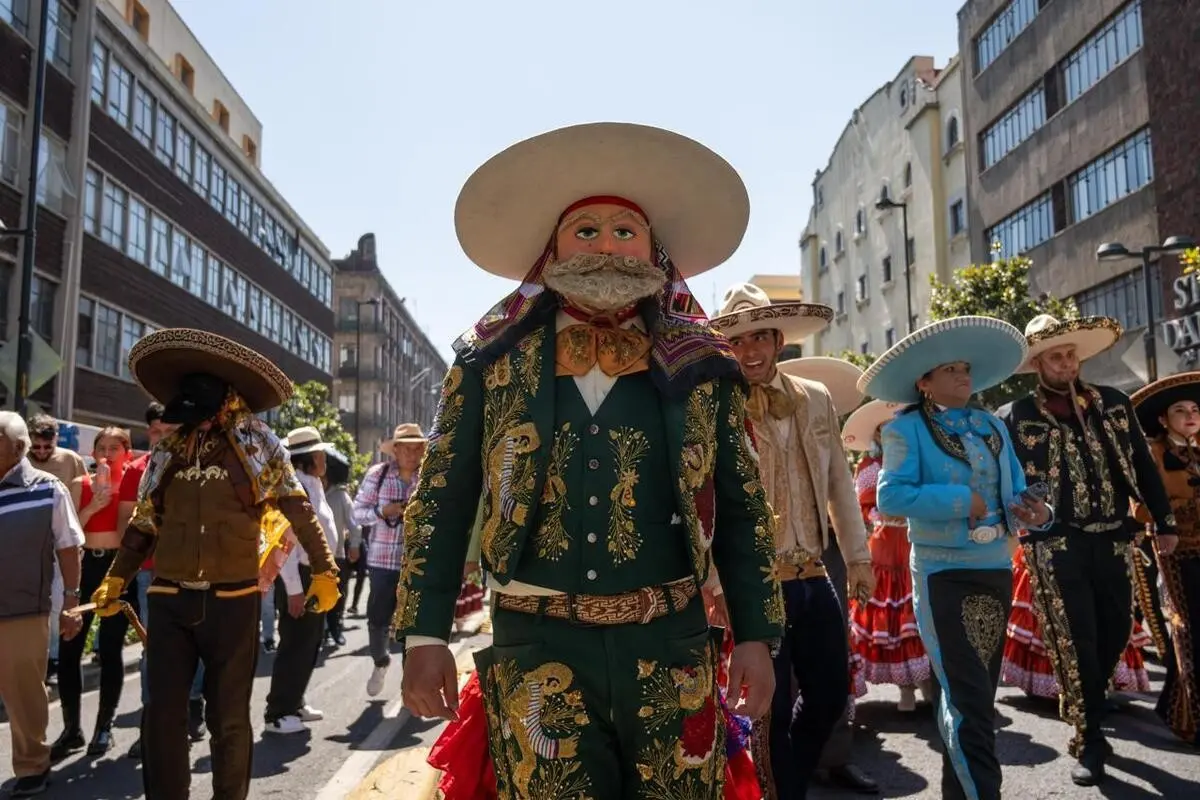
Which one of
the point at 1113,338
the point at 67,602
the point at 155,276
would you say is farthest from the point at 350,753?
the point at 155,276

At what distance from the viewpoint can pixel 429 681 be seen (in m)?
2.68

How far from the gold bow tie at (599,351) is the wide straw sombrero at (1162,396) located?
540 centimetres

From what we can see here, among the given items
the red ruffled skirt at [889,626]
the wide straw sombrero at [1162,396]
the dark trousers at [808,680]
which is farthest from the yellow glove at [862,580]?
the wide straw sombrero at [1162,396]

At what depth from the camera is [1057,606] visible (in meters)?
5.74

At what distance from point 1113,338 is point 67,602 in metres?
6.47

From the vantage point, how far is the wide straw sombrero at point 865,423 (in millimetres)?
8219

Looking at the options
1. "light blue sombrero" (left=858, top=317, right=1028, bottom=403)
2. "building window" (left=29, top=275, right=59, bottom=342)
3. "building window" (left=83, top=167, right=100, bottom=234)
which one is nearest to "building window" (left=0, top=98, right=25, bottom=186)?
"building window" (left=29, top=275, right=59, bottom=342)

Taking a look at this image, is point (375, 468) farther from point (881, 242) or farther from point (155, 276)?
point (881, 242)

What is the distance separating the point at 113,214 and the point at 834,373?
86.5 feet

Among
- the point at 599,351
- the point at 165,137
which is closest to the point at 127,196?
the point at 165,137

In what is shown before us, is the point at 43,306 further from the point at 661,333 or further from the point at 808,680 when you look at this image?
the point at 661,333

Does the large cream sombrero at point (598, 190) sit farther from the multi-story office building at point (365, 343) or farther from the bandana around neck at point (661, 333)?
the multi-story office building at point (365, 343)

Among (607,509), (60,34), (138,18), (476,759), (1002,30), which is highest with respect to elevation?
(138,18)

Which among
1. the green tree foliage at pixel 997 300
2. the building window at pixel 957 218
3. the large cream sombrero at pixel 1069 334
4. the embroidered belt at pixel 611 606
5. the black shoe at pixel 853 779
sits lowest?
the black shoe at pixel 853 779
